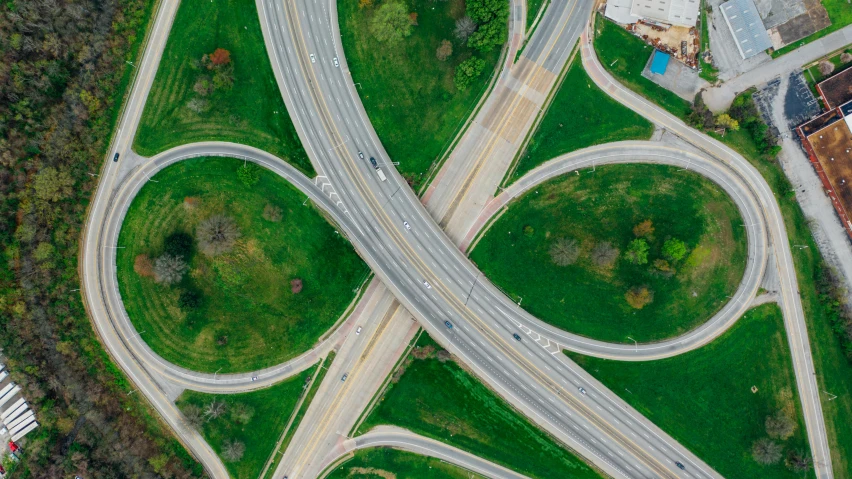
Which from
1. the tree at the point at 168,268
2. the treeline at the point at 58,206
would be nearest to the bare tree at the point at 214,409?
the treeline at the point at 58,206

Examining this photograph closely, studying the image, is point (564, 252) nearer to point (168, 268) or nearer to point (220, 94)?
point (220, 94)

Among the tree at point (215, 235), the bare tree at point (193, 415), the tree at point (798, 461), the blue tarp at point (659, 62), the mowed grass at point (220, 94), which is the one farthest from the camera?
the mowed grass at point (220, 94)

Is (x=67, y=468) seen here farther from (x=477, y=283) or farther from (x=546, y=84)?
(x=546, y=84)

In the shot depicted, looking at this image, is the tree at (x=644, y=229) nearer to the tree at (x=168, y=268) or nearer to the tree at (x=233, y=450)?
the tree at (x=233, y=450)

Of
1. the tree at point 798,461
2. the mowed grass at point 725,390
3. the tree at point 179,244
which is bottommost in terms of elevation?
the tree at point 798,461

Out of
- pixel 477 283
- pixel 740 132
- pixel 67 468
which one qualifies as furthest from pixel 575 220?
pixel 67 468

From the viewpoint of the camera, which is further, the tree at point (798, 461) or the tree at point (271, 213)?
the tree at point (271, 213)

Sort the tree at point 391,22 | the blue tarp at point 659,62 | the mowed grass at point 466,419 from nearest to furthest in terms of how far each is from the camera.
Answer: the tree at point 391,22
the blue tarp at point 659,62
the mowed grass at point 466,419
